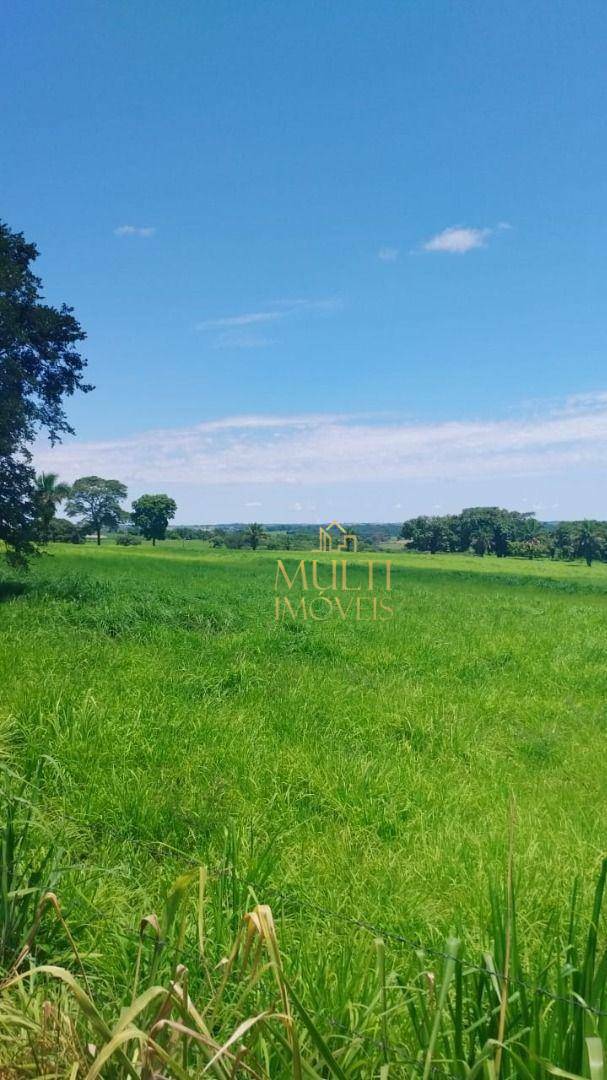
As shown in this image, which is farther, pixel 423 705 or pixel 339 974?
pixel 423 705

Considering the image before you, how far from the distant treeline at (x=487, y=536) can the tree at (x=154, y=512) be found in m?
35.4

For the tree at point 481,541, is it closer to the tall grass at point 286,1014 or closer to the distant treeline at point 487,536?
the distant treeline at point 487,536

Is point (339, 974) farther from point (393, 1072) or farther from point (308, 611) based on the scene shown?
point (308, 611)

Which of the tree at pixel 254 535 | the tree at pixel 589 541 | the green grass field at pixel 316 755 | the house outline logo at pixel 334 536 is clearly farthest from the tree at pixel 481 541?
the green grass field at pixel 316 755

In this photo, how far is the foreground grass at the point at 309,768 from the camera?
11.8ft

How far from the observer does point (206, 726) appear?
20.9 feet

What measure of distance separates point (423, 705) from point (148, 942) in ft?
18.4

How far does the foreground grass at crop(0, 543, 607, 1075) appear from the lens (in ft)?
11.8

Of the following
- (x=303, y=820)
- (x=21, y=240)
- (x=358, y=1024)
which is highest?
(x=21, y=240)

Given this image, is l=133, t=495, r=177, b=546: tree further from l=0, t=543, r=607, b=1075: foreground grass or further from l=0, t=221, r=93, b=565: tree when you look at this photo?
l=0, t=543, r=607, b=1075: foreground grass

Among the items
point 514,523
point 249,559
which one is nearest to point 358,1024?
point 249,559

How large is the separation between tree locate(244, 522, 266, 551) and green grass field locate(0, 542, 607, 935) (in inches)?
2614

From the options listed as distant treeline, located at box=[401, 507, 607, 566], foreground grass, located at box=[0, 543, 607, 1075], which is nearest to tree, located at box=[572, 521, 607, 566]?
distant treeline, located at box=[401, 507, 607, 566]

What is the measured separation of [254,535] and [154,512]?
45.3 feet
